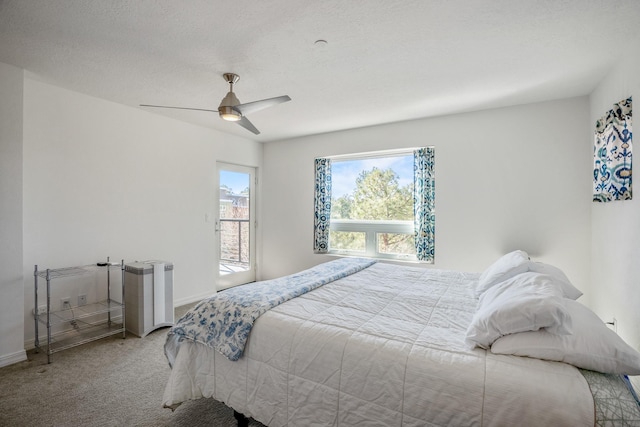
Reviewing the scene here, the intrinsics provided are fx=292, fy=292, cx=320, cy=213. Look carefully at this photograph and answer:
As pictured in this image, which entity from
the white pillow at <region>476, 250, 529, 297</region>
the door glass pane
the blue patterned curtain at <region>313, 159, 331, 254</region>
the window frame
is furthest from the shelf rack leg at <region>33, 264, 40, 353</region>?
the white pillow at <region>476, 250, 529, 297</region>

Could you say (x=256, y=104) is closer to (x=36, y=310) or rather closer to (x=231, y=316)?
(x=231, y=316)

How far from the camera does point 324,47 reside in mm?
2215

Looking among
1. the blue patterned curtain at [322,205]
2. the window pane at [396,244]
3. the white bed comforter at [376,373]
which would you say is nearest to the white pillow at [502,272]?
the white bed comforter at [376,373]

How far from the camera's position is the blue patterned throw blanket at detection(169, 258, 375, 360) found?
1.67 m

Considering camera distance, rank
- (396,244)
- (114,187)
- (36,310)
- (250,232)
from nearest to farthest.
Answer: (36,310) < (114,187) < (396,244) < (250,232)

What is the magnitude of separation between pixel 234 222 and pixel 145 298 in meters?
2.08

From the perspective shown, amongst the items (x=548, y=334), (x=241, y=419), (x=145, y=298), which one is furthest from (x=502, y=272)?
(x=145, y=298)

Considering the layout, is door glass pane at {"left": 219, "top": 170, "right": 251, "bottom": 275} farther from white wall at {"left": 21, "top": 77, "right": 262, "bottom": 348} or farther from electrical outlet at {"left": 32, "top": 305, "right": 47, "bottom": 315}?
electrical outlet at {"left": 32, "top": 305, "right": 47, "bottom": 315}

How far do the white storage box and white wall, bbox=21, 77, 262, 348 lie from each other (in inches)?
19.3

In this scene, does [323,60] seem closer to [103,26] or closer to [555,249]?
[103,26]

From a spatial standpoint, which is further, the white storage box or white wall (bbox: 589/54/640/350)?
the white storage box

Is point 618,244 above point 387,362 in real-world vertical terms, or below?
above

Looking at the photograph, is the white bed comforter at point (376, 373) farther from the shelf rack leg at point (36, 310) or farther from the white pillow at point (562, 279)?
the shelf rack leg at point (36, 310)

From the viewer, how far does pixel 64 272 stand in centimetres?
291
